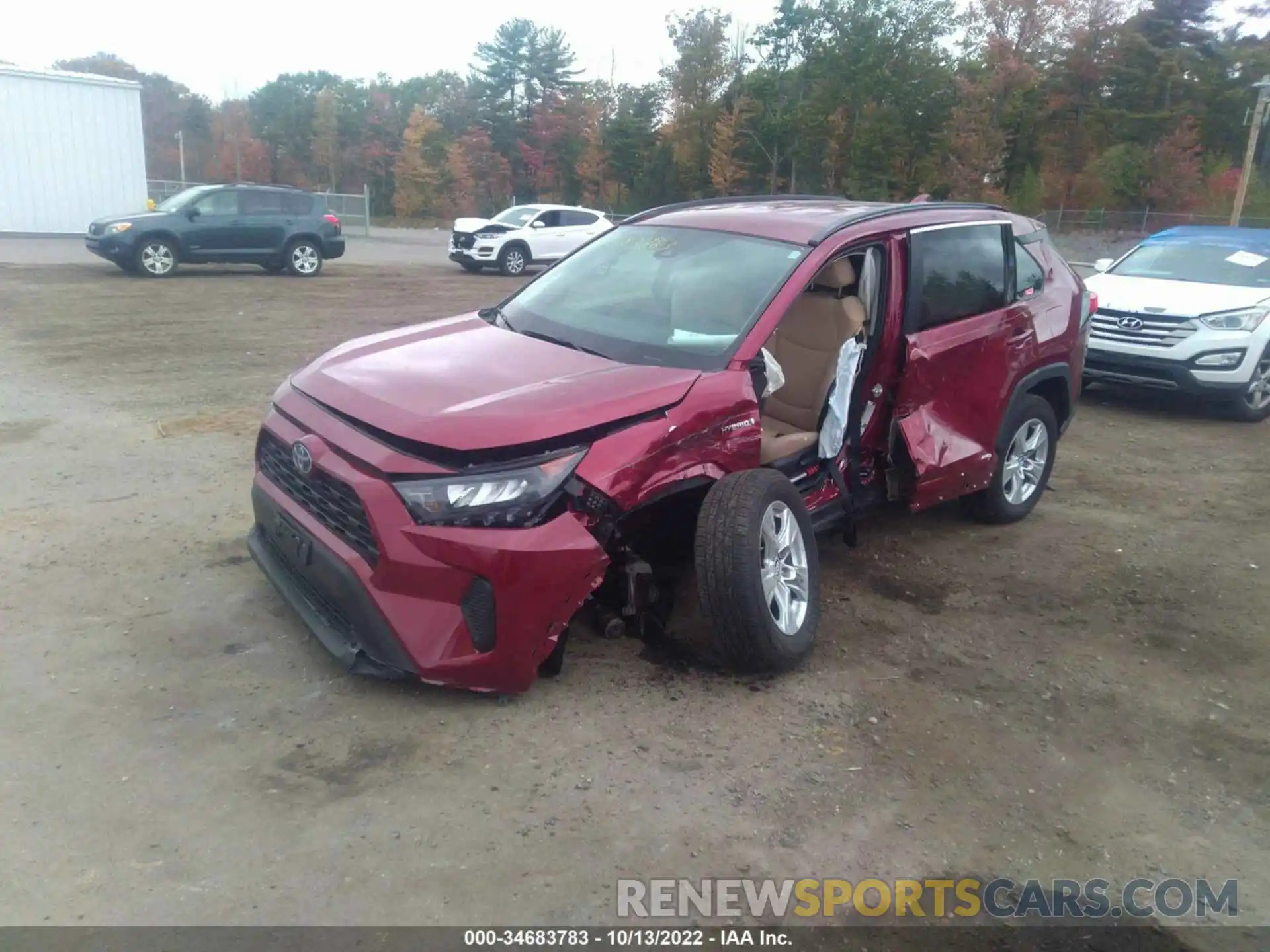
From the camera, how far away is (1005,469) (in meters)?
6.01

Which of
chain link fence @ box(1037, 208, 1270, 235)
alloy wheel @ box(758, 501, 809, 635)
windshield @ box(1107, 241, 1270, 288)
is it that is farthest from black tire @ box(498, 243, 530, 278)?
chain link fence @ box(1037, 208, 1270, 235)

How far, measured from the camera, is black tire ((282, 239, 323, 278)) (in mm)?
18750

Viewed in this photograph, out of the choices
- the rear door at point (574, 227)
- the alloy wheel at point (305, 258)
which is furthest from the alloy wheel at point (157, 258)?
the rear door at point (574, 227)

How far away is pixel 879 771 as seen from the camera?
11.8ft

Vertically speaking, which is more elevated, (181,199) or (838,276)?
(181,199)

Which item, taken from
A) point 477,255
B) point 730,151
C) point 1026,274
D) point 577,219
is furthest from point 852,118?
point 1026,274

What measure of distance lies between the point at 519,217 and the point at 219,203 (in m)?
7.50

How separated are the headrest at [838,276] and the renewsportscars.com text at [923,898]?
9.67ft

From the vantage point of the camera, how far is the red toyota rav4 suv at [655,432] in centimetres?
357

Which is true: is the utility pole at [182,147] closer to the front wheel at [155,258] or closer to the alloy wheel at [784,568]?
the front wheel at [155,258]

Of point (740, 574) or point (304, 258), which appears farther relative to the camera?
point (304, 258)

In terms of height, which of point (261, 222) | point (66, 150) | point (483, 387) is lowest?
point (483, 387)

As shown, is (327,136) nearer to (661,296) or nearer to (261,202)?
(261,202)

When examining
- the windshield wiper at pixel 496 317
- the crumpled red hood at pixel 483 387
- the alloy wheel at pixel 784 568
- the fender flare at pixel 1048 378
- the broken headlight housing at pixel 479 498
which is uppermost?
the windshield wiper at pixel 496 317
